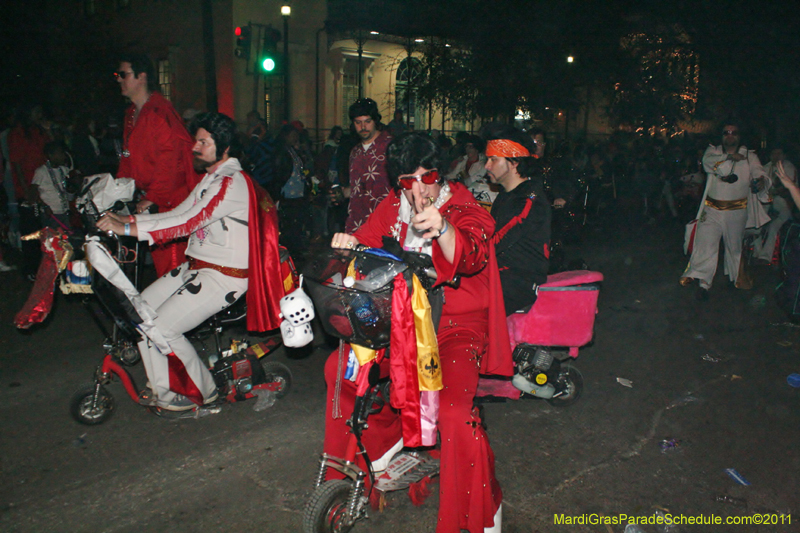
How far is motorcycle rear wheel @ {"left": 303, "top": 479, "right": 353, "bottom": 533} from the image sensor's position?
9.27 feet

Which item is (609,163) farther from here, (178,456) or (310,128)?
(178,456)

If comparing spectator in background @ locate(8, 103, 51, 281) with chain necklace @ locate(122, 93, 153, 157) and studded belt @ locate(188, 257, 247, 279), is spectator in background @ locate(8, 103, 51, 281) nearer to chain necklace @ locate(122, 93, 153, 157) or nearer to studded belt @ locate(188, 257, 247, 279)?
chain necklace @ locate(122, 93, 153, 157)

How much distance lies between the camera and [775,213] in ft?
30.5

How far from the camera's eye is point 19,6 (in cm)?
1867

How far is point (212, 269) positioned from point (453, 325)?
6.01 ft

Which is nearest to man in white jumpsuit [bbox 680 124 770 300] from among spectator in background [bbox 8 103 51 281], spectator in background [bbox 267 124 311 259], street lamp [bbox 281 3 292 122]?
spectator in background [bbox 267 124 311 259]

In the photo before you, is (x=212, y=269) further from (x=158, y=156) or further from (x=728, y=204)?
(x=728, y=204)

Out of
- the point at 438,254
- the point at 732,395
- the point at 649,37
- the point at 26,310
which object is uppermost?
the point at 649,37

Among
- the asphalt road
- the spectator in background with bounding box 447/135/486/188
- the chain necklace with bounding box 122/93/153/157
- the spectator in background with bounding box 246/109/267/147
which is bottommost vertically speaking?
the asphalt road

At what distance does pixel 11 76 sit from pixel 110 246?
17408mm

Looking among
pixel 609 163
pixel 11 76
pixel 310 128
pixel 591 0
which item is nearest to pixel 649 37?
pixel 591 0

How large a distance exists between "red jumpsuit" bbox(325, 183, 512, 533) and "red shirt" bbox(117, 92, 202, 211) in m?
2.46

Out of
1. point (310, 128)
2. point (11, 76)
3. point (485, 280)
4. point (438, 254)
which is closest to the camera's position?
point (438, 254)

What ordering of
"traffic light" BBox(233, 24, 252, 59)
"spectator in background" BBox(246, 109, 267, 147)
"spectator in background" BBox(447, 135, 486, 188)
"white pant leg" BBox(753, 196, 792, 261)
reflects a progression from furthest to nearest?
"traffic light" BBox(233, 24, 252, 59)
"spectator in background" BBox(447, 135, 486, 188)
"white pant leg" BBox(753, 196, 792, 261)
"spectator in background" BBox(246, 109, 267, 147)
